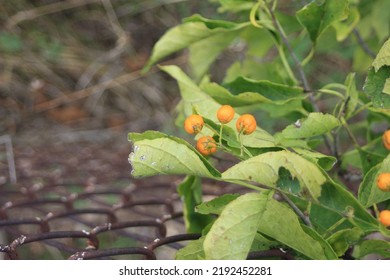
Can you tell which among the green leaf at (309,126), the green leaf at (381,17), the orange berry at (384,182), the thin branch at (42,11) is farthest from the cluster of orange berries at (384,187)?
the thin branch at (42,11)

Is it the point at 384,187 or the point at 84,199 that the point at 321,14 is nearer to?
the point at 384,187

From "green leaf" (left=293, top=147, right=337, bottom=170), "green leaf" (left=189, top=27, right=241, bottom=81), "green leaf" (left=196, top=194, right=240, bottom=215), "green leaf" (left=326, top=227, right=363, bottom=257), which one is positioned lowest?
"green leaf" (left=326, top=227, right=363, bottom=257)

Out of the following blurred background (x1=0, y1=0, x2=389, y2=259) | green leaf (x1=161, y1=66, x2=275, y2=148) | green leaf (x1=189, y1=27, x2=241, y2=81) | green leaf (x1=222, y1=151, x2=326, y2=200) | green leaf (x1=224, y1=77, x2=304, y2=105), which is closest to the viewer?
green leaf (x1=222, y1=151, x2=326, y2=200)

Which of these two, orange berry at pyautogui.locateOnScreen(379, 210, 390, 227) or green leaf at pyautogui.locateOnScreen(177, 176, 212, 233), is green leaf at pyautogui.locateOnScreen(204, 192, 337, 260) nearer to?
orange berry at pyautogui.locateOnScreen(379, 210, 390, 227)

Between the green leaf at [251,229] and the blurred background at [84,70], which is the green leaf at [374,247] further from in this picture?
the blurred background at [84,70]

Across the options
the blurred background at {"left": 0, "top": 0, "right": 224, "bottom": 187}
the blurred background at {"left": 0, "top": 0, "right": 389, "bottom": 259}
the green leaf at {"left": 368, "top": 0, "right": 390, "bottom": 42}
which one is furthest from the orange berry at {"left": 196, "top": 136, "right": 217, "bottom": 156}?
the blurred background at {"left": 0, "top": 0, "right": 224, "bottom": 187}
